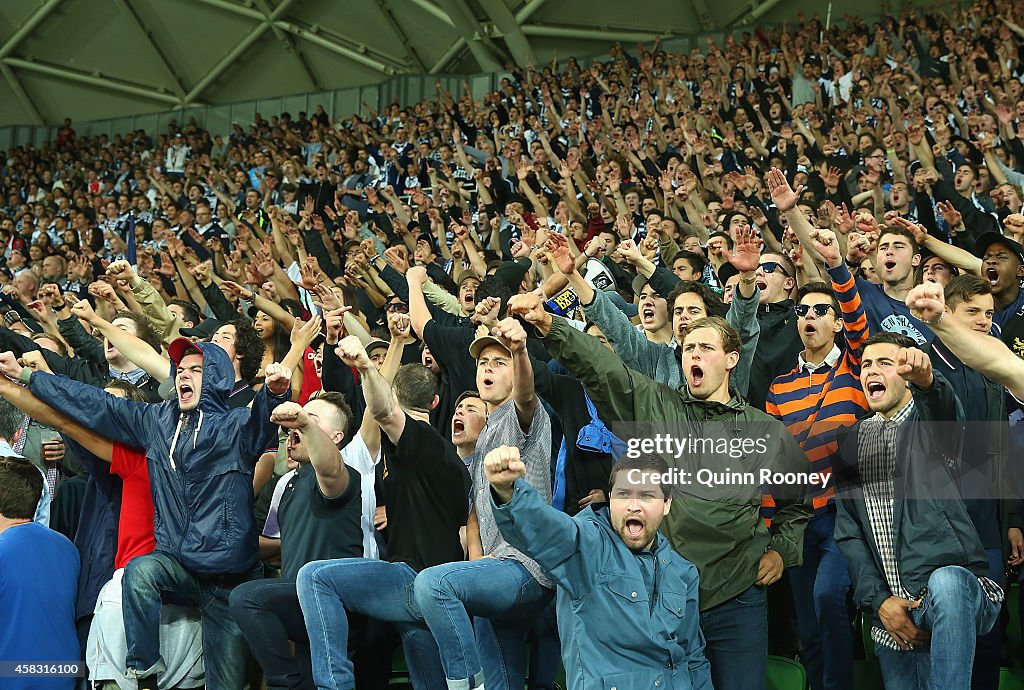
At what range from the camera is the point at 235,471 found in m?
4.37

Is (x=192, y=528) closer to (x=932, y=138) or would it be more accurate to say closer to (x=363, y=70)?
(x=932, y=138)

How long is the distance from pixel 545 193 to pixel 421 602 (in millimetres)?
6665

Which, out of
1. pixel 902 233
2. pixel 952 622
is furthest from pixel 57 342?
pixel 952 622

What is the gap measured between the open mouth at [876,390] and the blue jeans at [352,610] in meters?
1.71

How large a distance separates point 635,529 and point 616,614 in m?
0.27

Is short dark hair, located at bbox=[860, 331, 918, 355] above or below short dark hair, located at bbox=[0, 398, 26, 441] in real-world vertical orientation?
below

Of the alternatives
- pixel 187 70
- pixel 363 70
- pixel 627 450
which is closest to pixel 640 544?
pixel 627 450

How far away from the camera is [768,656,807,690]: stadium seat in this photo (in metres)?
3.92

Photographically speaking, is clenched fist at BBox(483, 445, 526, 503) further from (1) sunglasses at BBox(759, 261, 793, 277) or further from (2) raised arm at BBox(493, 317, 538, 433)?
(1) sunglasses at BBox(759, 261, 793, 277)

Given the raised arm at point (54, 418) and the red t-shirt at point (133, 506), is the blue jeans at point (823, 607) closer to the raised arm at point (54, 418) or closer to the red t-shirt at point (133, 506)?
the red t-shirt at point (133, 506)

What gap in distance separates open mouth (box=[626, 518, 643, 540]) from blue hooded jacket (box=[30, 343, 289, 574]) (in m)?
1.51

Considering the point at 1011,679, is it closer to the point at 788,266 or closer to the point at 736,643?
the point at 736,643

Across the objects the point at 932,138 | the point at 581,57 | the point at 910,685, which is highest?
the point at 581,57

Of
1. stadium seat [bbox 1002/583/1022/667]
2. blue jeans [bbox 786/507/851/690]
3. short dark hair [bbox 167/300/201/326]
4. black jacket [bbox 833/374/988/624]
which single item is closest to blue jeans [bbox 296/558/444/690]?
blue jeans [bbox 786/507/851/690]
